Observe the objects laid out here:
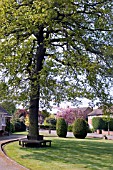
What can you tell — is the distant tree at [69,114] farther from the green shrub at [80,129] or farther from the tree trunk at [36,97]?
the tree trunk at [36,97]

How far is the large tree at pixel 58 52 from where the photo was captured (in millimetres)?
16875

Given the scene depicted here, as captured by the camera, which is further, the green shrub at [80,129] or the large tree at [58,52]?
the green shrub at [80,129]

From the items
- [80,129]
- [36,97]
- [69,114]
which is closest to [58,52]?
[36,97]

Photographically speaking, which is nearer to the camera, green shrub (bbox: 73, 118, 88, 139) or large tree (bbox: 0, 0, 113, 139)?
large tree (bbox: 0, 0, 113, 139)

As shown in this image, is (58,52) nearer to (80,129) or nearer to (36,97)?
(36,97)

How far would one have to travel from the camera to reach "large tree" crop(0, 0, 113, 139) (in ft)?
55.4

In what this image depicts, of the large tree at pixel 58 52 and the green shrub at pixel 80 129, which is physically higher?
the large tree at pixel 58 52

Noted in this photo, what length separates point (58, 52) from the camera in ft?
66.4

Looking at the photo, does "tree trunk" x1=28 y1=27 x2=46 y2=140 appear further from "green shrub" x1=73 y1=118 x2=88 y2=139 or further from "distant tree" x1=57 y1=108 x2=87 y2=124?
"distant tree" x1=57 y1=108 x2=87 y2=124

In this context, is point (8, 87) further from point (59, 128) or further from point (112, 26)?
point (59, 128)

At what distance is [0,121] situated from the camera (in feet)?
126

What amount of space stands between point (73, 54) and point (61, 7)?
10.4 feet

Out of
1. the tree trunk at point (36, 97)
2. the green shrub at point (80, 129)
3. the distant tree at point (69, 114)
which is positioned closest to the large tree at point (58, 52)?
the tree trunk at point (36, 97)

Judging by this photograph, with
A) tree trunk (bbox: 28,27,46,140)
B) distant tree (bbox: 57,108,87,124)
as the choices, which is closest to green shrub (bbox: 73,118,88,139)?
tree trunk (bbox: 28,27,46,140)
